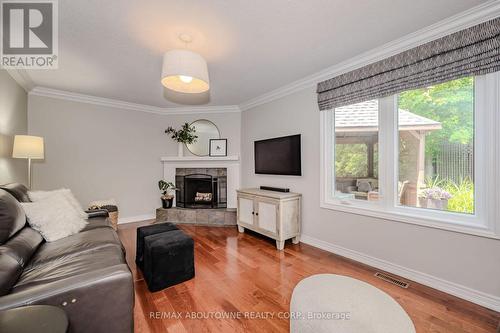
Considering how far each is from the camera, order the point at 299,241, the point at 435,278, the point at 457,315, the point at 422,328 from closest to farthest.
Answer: the point at 422,328, the point at 457,315, the point at 435,278, the point at 299,241

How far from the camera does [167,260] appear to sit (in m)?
1.97

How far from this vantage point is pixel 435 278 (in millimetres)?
1930

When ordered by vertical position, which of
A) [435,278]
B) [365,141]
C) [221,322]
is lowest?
[221,322]

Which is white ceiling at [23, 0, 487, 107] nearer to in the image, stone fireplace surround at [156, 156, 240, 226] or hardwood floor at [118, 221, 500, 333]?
stone fireplace surround at [156, 156, 240, 226]

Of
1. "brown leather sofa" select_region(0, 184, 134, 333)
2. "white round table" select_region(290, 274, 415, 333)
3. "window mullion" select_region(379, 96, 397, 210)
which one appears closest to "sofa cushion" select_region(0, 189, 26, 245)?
"brown leather sofa" select_region(0, 184, 134, 333)

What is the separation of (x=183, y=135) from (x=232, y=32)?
8.91 feet

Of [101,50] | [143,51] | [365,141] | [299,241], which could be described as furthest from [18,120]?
[365,141]

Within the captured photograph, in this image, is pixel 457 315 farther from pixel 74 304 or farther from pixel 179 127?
pixel 179 127

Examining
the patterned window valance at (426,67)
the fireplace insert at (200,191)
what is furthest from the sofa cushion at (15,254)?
the patterned window valance at (426,67)

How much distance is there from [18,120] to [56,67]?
3.33 ft

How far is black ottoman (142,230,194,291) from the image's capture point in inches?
75.4

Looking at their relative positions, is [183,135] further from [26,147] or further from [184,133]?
[26,147]

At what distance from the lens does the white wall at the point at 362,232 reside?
5.68 ft

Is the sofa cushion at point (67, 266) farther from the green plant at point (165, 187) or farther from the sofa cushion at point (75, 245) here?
the green plant at point (165, 187)
